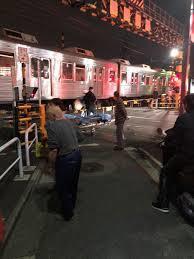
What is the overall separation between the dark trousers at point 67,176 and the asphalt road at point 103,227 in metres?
0.29

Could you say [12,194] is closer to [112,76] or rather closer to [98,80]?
[98,80]

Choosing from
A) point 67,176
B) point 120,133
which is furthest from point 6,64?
point 67,176

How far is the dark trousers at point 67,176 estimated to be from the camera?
3.84 meters

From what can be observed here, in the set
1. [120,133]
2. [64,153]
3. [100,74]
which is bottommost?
[120,133]

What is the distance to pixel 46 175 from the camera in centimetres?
606

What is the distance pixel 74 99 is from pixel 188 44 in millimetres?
9148

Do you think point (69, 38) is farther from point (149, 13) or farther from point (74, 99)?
point (74, 99)

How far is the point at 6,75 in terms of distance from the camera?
1210 centimetres

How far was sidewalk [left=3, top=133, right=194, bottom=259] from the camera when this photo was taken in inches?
129

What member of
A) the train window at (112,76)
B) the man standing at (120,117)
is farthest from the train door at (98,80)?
the man standing at (120,117)

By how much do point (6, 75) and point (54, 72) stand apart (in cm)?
325

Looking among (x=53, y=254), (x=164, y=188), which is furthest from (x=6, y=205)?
(x=164, y=188)

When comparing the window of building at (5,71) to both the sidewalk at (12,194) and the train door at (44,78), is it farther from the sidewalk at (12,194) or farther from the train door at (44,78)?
the sidewalk at (12,194)

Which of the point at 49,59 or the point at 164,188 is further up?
the point at 49,59
